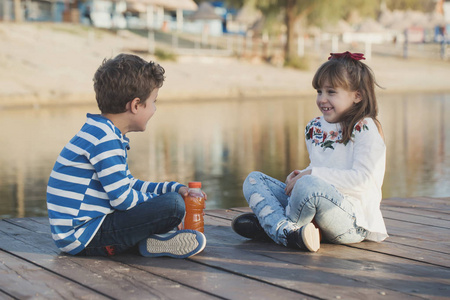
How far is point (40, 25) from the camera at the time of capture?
26.9 metres

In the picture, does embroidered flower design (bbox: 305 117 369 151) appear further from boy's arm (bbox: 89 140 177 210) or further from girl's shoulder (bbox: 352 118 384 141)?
boy's arm (bbox: 89 140 177 210)

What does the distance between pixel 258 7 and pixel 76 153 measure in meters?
26.6

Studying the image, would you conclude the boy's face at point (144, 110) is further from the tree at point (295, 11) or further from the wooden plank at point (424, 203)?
the tree at point (295, 11)

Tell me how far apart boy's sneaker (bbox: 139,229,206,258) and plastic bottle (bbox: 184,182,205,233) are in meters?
0.22

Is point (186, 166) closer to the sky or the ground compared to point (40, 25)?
closer to the ground

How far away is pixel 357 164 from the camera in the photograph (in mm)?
3277

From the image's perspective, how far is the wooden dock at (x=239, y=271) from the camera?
8.55 feet

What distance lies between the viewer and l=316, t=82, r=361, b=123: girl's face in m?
3.36

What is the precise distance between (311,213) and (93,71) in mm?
18127

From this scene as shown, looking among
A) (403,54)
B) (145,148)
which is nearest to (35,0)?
(403,54)

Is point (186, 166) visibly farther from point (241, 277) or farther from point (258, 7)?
point (258, 7)

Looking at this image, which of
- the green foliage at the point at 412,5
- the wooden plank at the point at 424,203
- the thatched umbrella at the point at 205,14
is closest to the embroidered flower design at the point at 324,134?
the wooden plank at the point at 424,203

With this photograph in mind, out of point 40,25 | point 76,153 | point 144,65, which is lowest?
point 76,153

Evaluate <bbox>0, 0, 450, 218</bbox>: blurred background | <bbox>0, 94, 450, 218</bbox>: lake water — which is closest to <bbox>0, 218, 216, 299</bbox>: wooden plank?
<bbox>0, 0, 450, 218</bbox>: blurred background
